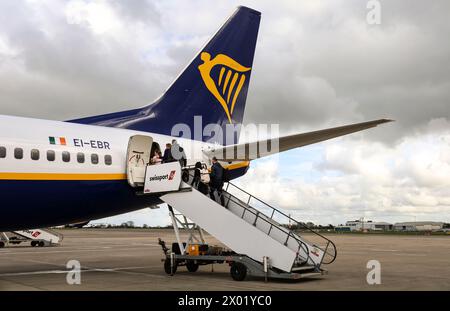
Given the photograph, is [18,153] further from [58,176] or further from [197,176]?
[197,176]

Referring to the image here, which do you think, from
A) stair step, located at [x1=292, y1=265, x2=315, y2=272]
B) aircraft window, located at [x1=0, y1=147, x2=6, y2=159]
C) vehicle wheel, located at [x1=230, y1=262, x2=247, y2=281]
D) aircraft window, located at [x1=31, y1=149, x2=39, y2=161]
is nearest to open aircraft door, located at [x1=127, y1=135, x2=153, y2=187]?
aircraft window, located at [x1=31, y1=149, x2=39, y2=161]

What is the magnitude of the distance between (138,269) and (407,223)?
17918 centimetres

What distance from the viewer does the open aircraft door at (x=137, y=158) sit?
16.8 m

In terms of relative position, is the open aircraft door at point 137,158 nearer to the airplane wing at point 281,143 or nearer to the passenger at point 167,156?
the passenger at point 167,156

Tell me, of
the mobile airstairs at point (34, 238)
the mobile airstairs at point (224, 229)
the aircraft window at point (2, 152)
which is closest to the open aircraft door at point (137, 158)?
the mobile airstairs at point (224, 229)

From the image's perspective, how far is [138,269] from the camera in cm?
1962

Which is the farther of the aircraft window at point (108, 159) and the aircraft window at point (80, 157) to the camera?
the aircraft window at point (108, 159)

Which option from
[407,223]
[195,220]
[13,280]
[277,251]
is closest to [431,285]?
[277,251]

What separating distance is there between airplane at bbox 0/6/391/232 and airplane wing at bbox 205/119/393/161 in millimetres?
32

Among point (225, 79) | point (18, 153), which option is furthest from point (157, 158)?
point (225, 79)

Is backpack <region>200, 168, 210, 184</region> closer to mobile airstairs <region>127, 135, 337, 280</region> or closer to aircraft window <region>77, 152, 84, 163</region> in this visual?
mobile airstairs <region>127, 135, 337, 280</region>

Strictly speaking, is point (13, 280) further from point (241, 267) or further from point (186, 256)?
point (241, 267)

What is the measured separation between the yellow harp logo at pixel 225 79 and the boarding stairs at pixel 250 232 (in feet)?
16.6

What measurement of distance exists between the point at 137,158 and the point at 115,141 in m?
0.94
